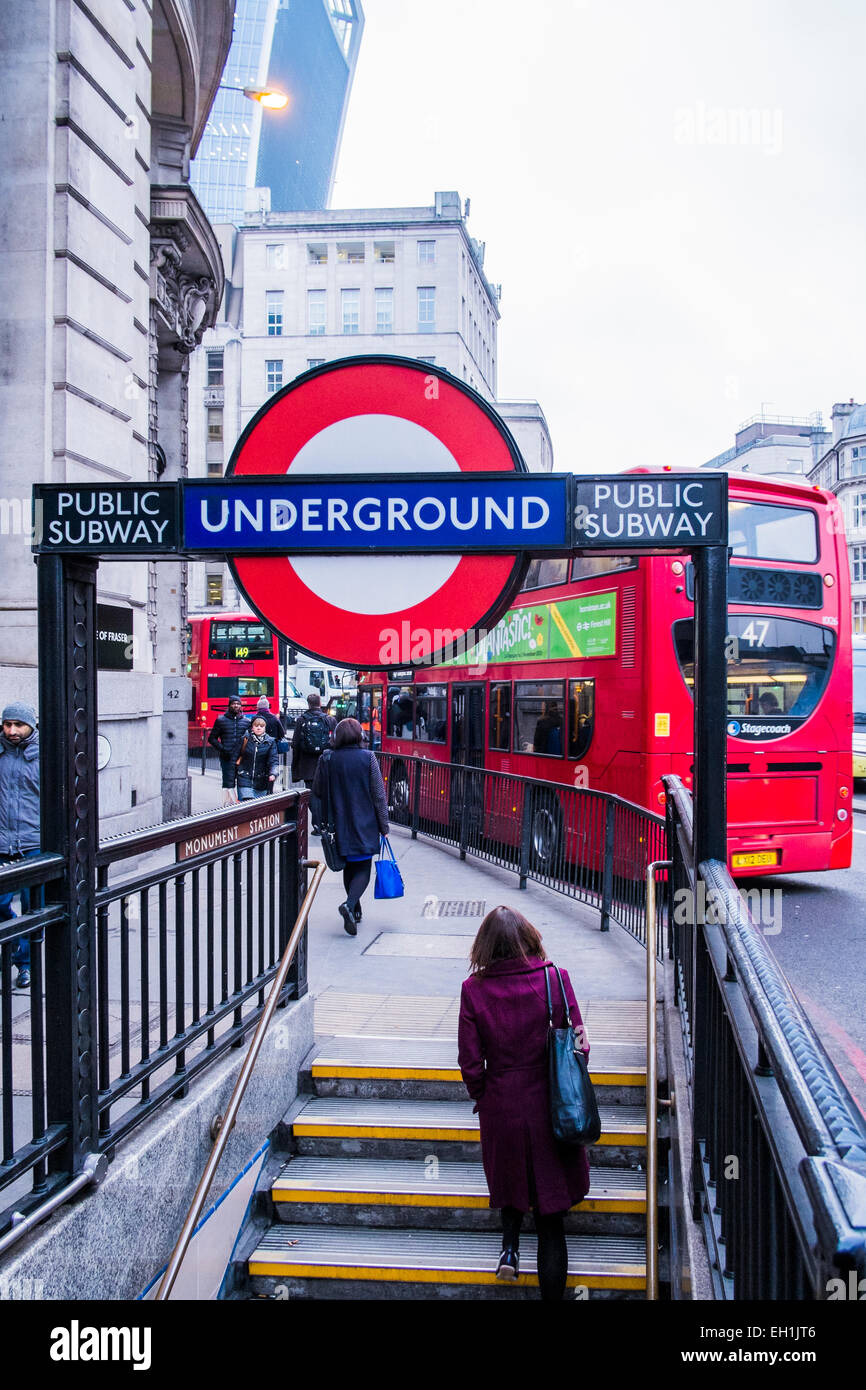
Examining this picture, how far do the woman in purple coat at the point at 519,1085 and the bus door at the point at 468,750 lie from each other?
25.3 feet

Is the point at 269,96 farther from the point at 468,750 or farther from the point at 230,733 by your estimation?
the point at 468,750

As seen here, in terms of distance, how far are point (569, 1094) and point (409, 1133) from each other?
132 cm

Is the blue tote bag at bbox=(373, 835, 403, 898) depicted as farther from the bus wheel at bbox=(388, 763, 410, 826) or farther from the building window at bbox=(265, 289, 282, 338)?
the building window at bbox=(265, 289, 282, 338)

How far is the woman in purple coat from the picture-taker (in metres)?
3.91

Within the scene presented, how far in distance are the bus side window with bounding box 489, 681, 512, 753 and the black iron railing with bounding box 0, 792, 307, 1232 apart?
749cm

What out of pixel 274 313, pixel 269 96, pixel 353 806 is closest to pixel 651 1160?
pixel 353 806

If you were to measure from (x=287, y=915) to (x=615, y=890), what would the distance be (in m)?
3.94

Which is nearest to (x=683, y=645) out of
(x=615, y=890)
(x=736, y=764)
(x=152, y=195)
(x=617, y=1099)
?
(x=736, y=764)

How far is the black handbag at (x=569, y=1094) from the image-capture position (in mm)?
3805

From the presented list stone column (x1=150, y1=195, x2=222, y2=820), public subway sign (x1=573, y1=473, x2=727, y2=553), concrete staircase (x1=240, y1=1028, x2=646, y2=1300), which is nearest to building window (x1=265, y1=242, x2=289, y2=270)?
stone column (x1=150, y1=195, x2=222, y2=820)

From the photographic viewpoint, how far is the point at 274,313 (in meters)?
65.0

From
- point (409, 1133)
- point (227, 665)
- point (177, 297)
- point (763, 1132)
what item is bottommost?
point (409, 1133)

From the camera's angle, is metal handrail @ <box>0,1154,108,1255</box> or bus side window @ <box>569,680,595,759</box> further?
bus side window @ <box>569,680,595,759</box>

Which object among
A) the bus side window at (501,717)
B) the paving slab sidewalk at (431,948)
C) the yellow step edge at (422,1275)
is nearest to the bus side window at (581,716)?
the paving slab sidewalk at (431,948)
